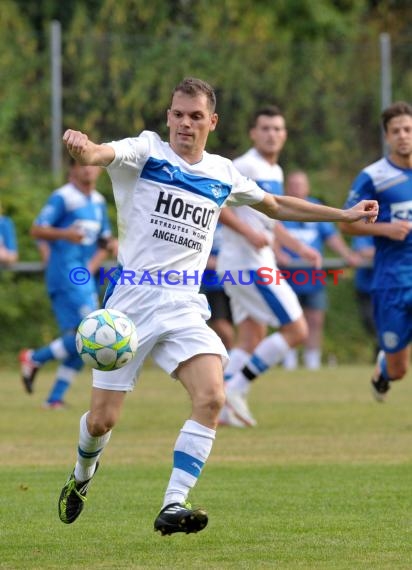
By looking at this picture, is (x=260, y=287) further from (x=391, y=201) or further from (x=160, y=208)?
(x=160, y=208)

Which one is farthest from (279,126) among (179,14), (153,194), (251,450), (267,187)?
(179,14)

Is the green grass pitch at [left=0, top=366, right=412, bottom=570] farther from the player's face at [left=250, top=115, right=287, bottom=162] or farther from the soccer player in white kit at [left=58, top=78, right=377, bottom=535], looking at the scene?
the player's face at [left=250, top=115, right=287, bottom=162]

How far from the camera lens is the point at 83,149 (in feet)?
20.0

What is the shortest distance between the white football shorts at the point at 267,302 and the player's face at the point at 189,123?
455cm

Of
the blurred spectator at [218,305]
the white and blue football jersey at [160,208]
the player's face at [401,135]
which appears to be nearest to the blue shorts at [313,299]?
the blurred spectator at [218,305]

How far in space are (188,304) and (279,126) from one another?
518 centimetres

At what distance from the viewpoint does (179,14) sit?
21172mm

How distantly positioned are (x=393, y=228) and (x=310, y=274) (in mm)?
8676

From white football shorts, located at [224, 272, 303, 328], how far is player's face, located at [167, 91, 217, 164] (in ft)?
14.9

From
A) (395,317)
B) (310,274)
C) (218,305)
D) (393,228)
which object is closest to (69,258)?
(218,305)

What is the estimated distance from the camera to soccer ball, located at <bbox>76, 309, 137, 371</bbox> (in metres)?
6.27

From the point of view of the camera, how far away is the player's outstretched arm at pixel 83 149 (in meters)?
6.07

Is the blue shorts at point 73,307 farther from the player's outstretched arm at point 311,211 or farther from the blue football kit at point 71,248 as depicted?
the player's outstretched arm at point 311,211

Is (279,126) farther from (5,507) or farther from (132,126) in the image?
(132,126)
